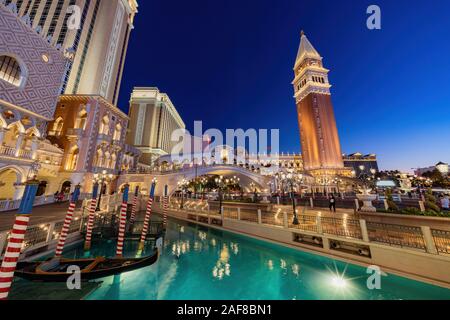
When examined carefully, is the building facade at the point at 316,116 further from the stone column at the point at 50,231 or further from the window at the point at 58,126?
the window at the point at 58,126

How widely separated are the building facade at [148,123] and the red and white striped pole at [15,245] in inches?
1578

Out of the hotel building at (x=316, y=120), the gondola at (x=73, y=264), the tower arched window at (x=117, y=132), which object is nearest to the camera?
the gondola at (x=73, y=264)

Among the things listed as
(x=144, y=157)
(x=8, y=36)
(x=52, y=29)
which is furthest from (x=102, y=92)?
(x=8, y=36)

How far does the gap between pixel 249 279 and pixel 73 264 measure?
6000 mm

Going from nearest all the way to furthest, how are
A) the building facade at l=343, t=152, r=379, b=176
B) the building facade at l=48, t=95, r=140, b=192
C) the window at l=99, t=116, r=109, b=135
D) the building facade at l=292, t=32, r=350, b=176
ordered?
the building facade at l=48, t=95, r=140, b=192 → the window at l=99, t=116, r=109, b=135 → the building facade at l=292, t=32, r=350, b=176 → the building facade at l=343, t=152, r=379, b=176

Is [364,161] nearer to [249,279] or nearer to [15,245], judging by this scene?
[249,279]

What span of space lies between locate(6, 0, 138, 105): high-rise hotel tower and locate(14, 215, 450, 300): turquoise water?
31.6m

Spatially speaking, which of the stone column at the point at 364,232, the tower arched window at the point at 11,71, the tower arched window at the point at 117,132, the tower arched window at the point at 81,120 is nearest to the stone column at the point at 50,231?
the stone column at the point at 364,232

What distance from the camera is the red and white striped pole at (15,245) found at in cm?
334

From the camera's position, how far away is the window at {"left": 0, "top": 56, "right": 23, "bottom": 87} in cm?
1292

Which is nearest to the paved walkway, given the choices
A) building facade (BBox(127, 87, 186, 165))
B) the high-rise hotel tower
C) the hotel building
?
the high-rise hotel tower

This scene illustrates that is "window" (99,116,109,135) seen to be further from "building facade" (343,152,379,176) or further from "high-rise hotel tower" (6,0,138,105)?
"building facade" (343,152,379,176)
